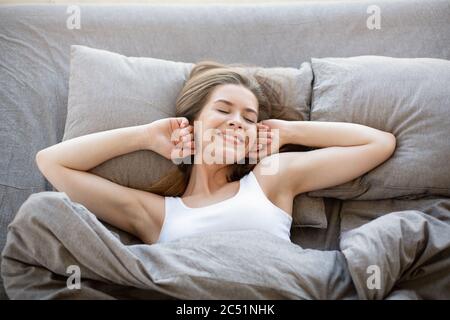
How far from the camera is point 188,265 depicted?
1.23 metres

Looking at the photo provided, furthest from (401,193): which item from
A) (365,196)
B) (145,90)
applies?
(145,90)

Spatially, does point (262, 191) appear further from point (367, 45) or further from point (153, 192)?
point (367, 45)

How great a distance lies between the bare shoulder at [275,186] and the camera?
1554 millimetres

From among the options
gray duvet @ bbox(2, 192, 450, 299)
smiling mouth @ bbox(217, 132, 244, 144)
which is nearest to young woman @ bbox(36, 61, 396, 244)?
smiling mouth @ bbox(217, 132, 244, 144)

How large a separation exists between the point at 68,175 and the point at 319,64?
0.88 m

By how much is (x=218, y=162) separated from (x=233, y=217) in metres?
0.19

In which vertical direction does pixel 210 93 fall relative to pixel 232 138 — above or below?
above

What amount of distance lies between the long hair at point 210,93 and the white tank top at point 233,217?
0.31ft

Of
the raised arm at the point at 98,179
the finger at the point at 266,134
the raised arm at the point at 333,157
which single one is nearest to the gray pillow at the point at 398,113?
the raised arm at the point at 333,157

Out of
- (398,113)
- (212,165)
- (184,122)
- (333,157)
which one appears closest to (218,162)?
(212,165)

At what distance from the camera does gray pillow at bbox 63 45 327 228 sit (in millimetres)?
1599

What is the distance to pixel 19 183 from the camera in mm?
1607

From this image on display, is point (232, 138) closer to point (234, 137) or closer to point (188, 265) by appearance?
point (234, 137)

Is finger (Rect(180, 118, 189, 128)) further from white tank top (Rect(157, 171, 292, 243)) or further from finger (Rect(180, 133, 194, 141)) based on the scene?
white tank top (Rect(157, 171, 292, 243))
